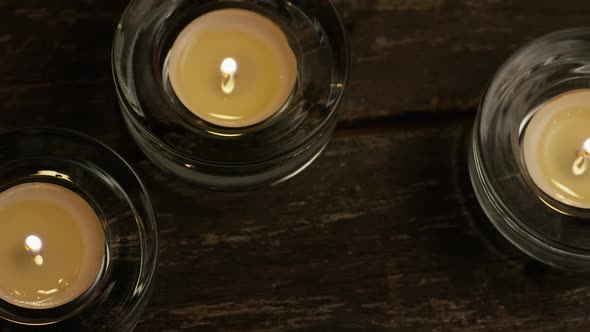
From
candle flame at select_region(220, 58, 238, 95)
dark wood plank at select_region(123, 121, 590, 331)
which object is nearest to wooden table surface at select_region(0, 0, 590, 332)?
dark wood plank at select_region(123, 121, 590, 331)

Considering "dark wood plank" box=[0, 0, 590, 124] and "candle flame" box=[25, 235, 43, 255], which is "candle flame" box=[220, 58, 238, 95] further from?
"candle flame" box=[25, 235, 43, 255]

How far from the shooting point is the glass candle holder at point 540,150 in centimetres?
68

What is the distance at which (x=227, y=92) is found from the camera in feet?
2.36

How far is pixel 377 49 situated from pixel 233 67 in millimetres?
151

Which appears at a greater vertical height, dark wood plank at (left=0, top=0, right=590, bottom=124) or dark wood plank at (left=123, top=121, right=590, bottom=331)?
dark wood plank at (left=0, top=0, right=590, bottom=124)

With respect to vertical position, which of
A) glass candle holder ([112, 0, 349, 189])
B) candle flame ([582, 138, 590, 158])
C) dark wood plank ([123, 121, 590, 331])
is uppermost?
glass candle holder ([112, 0, 349, 189])

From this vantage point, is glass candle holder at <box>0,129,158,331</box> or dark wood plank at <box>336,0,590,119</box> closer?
glass candle holder at <box>0,129,158,331</box>

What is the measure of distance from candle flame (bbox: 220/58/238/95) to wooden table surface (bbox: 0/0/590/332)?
0.10 metres

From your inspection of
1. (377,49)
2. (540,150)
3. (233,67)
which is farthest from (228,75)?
(540,150)

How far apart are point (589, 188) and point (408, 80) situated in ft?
0.67

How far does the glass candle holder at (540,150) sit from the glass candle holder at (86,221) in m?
0.32

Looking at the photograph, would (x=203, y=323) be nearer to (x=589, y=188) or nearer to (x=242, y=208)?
(x=242, y=208)

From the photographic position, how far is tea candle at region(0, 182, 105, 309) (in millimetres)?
661

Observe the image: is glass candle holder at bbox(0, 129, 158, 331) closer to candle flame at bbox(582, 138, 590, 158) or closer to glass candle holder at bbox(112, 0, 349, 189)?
glass candle holder at bbox(112, 0, 349, 189)
